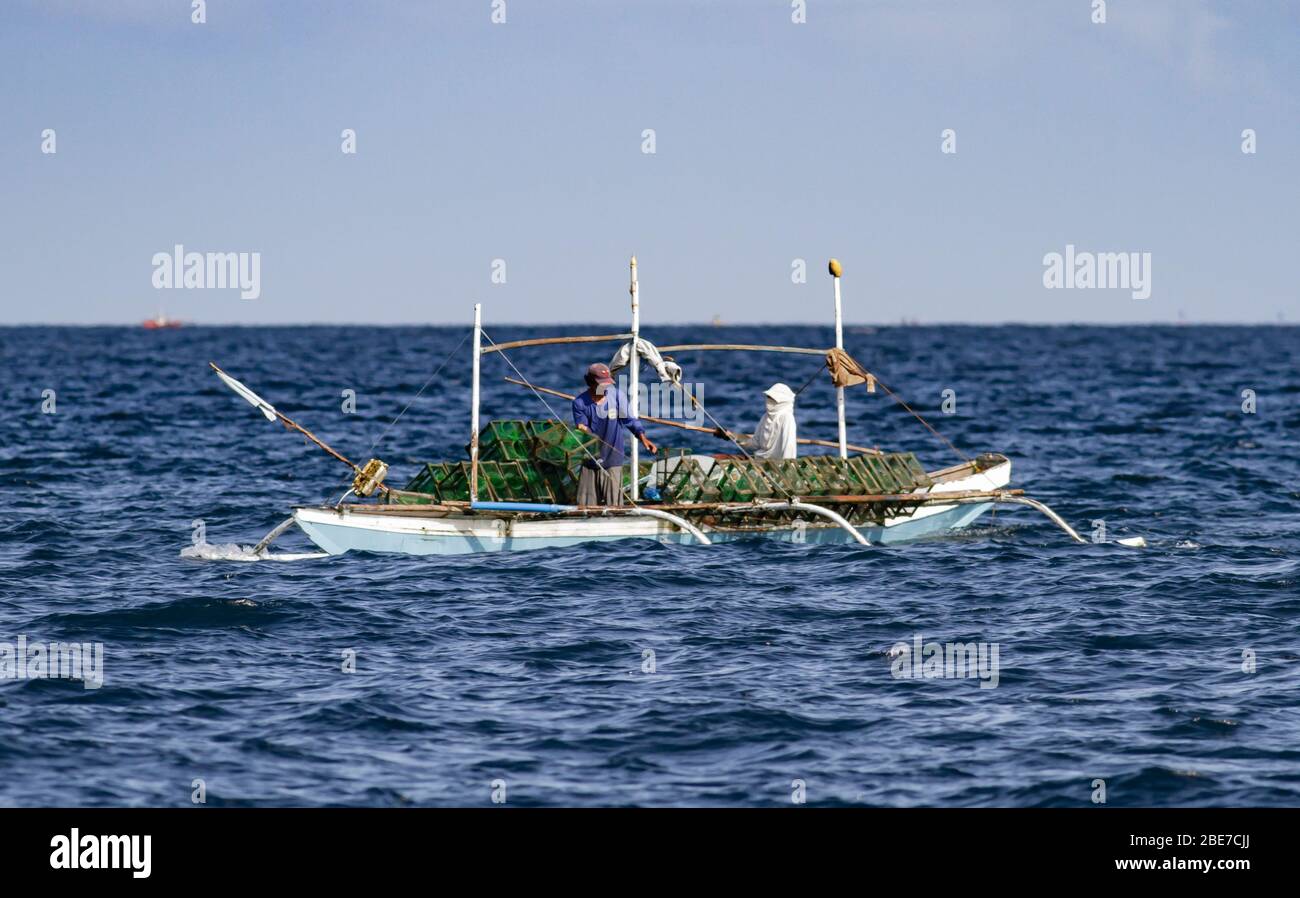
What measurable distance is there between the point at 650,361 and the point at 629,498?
2.07 m

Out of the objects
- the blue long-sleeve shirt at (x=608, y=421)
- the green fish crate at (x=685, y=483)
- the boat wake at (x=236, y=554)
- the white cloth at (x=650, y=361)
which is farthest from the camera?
the green fish crate at (x=685, y=483)

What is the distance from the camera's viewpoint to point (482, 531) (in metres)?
22.1

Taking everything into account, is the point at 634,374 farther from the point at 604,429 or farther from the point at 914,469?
the point at 914,469

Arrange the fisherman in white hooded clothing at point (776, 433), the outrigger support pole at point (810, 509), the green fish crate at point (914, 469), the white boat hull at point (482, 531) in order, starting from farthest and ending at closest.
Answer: the green fish crate at point (914, 469) → the fisherman in white hooded clothing at point (776, 433) → the outrigger support pole at point (810, 509) → the white boat hull at point (482, 531)

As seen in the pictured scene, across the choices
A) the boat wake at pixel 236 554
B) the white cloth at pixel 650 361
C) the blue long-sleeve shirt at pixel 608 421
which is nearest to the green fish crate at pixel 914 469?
the white cloth at pixel 650 361

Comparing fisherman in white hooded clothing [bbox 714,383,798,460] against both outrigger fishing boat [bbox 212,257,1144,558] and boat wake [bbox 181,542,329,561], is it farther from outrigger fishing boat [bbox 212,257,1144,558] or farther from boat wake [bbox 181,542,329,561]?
boat wake [bbox 181,542,329,561]

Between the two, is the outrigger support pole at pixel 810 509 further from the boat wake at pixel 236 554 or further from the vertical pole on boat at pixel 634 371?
the boat wake at pixel 236 554

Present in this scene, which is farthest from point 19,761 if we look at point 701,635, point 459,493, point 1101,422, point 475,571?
point 1101,422

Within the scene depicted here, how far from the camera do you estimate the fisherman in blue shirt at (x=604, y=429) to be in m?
22.4

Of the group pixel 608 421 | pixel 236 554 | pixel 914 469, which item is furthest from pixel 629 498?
pixel 236 554

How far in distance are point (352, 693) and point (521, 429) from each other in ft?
29.4

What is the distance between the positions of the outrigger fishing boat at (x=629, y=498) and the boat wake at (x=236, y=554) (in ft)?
0.78

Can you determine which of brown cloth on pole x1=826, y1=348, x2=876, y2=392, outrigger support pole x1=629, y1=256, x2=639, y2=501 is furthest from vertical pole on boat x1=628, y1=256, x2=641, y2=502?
brown cloth on pole x1=826, y1=348, x2=876, y2=392

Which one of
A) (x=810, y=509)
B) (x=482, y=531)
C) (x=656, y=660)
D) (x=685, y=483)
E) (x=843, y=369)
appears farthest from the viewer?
(x=843, y=369)
